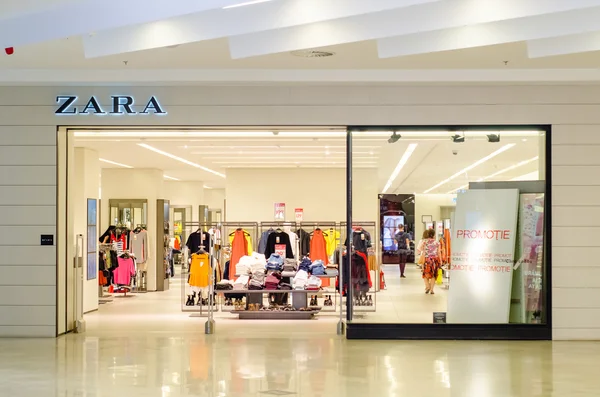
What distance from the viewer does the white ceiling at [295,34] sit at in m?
6.21

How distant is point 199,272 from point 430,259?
4393 millimetres

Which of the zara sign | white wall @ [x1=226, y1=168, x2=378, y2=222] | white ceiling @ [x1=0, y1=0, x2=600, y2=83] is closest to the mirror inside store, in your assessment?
the zara sign

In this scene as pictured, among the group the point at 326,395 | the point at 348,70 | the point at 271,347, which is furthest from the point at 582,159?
the point at 326,395

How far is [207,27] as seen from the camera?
6961 mm

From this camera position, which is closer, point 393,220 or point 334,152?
point 393,220

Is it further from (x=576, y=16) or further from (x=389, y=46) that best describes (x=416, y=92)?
(x=576, y=16)

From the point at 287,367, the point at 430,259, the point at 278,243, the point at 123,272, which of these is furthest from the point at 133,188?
the point at 287,367

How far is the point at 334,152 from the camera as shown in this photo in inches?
620

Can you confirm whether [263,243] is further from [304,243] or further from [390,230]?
[390,230]

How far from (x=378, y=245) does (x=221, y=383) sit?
3569 mm

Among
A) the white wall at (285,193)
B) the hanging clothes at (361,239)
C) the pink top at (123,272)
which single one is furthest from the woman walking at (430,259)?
the white wall at (285,193)

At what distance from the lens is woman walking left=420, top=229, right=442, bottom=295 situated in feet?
32.5

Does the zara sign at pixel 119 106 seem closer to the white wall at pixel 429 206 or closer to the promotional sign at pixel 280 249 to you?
the white wall at pixel 429 206

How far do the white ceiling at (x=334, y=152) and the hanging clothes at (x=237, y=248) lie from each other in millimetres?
1550
